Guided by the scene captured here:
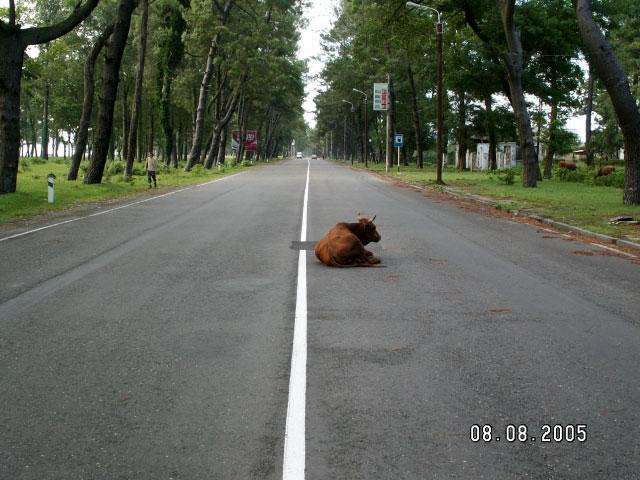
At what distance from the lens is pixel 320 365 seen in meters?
5.45

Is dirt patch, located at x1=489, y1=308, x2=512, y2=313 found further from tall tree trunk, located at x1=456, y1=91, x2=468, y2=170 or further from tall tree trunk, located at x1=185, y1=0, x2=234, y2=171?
tall tree trunk, located at x1=456, y1=91, x2=468, y2=170

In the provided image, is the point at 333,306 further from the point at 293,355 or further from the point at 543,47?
the point at 543,47

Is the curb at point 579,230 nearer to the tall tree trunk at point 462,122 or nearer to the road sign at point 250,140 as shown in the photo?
the tall tree trunk at point 462,122

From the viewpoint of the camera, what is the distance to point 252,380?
5.11 meters

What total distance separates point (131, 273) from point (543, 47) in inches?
1282

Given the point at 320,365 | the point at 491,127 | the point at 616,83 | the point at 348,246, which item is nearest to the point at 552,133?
the point at 491,127

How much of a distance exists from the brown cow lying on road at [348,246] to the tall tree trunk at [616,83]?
11630 mm

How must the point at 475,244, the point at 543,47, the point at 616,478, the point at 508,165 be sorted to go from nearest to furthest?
the point at 616,478, the point at 475,244, the point at 543,47, the point at 508,165

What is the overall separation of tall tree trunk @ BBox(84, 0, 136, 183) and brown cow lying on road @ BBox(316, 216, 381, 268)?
21.2 metres

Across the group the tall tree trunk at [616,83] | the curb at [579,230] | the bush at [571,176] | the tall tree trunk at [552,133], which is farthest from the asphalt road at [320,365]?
the tall tree trunk at [552,133]

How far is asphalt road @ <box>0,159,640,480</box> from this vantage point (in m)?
3.85

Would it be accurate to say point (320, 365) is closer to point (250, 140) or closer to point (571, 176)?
point (571, 176)

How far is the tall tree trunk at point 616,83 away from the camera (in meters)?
18.5

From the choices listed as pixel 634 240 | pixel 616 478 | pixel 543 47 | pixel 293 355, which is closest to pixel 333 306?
pixel 293 355
